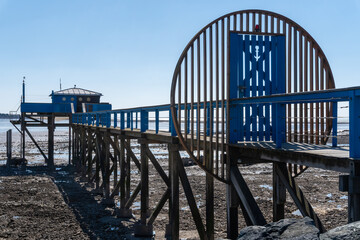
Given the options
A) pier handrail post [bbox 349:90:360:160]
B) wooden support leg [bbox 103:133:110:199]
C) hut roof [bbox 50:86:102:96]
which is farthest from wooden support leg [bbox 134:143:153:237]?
hut roof [bbox 50:86:102:96]

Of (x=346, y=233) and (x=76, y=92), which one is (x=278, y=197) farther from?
(x=76, y=92)

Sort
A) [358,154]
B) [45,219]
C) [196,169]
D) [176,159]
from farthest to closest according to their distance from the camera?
[196,169]
[45,219]
[176,159]
[358,154]

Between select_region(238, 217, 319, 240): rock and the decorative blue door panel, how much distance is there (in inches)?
85.3

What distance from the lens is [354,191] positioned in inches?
152

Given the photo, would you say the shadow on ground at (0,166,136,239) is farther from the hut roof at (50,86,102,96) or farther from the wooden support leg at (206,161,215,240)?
the hut roof at (50,86,102,96)

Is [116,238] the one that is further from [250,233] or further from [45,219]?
[250,233]

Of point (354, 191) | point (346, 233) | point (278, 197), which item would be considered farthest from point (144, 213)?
point (346, 233)

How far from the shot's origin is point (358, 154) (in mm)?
Result: 3953

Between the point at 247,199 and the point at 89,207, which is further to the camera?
the point at 89,207

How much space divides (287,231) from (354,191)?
2.62 feet

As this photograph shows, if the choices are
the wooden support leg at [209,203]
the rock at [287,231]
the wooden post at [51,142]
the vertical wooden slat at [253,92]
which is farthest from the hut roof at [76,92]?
the rock at [287,231]

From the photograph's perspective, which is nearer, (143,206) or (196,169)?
(143,206)

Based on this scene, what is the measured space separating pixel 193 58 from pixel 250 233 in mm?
3266

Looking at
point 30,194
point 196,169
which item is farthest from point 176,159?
point 196,169
